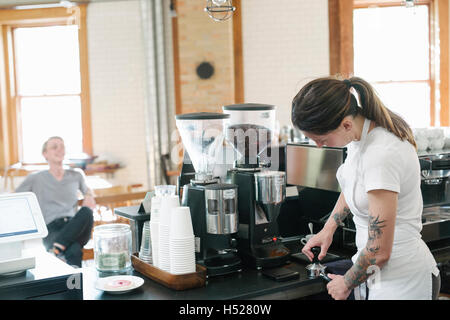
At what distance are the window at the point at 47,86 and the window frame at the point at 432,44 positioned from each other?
3.39 meters

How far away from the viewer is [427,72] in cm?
641

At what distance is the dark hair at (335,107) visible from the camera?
1.68 m

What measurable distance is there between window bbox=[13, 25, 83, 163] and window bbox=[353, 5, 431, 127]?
12.2ft

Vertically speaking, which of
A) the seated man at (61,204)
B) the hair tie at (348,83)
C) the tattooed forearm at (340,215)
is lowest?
the seated man at (61,204)

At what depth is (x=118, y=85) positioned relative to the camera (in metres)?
7.02

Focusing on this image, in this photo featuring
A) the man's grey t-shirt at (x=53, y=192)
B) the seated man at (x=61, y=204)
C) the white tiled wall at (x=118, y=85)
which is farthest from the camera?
the white tiled wall at (x=118, y=85)

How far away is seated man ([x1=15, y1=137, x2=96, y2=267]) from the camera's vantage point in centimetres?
455

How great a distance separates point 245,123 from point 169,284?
0.78 metres

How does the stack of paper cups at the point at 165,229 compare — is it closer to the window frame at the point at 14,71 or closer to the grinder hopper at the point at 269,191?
the grinder hopper at the point at 269,191

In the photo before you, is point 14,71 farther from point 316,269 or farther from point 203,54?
point 316,269

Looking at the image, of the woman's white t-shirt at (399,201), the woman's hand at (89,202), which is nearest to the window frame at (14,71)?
the woman's hand at (89,202)

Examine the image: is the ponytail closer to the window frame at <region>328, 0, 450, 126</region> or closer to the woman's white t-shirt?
the woman's white t-shirt
